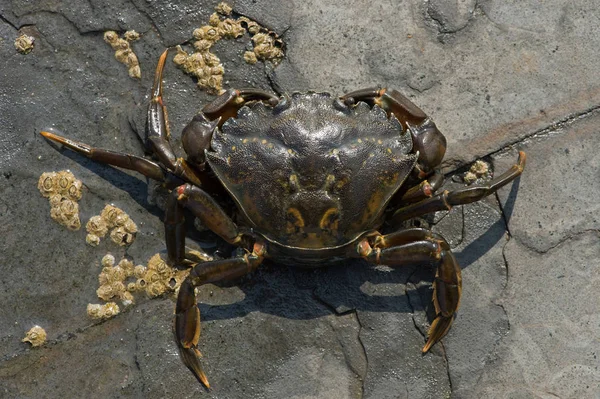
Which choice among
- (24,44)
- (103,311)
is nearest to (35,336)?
(103,311)

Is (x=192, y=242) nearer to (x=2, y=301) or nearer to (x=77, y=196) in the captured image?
(x=77, y=196)

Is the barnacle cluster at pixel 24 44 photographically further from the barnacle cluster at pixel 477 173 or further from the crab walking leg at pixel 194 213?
the barnacle cluster at pixel 477 173

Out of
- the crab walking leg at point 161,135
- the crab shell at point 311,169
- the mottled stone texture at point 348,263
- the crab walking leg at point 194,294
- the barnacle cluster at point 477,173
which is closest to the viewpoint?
the crab shell at point 311,169

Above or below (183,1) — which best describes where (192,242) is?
below

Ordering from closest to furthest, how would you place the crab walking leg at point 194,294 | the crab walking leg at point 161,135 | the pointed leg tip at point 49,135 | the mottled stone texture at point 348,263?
the crab walking leg at point 194,294
the crab walking leg at point 161,135
the mottled stone texture at point 348,263
the pointed leg tip at point 49,135

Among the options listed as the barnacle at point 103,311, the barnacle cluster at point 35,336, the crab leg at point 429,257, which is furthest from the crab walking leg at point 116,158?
the crab leg at point 429,257

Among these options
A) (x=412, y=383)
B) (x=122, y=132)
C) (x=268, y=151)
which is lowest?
(x=412, y=383)

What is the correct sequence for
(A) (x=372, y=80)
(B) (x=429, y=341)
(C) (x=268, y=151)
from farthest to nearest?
(A) (x=372, y=80) → (B) (x=429, y=341) → (C) (x=268, y=151)

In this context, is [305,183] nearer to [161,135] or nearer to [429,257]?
[429,257]

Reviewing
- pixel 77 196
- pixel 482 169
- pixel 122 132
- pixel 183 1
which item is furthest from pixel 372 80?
pixel 77 196
